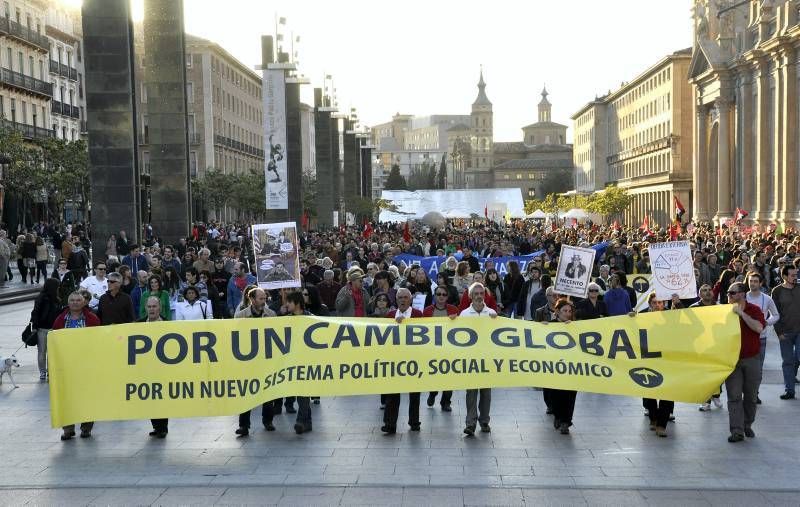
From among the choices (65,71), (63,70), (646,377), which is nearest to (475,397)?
(646,377)

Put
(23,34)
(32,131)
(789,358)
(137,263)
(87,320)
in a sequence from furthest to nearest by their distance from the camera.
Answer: (32,131) < (23,34) < (137,263) < (789,358) < (87,320)

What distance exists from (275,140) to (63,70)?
158ft

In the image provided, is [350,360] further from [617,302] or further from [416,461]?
[617,302]

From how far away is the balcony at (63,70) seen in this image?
7425cm

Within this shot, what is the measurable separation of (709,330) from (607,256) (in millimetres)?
14651

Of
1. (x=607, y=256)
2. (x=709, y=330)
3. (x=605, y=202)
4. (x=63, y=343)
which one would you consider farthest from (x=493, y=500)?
(x=605, y=202)

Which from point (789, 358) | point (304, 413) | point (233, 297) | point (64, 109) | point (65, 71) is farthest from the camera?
point (65, 71)

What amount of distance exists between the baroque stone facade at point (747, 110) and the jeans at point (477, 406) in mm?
46654

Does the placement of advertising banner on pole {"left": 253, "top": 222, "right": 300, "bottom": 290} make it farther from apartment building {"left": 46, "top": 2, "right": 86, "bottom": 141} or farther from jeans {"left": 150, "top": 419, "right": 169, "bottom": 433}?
apartment building {"left": 46, "top": 2, "right": 86, "bottom": 141}

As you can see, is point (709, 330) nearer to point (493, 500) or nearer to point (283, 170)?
point (493, 500)

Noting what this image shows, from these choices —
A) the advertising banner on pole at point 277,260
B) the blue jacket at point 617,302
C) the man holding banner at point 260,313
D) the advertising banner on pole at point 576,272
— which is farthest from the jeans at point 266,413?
the blue jacket at point 617,302

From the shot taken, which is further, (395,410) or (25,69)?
(25,69)

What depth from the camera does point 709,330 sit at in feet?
36.8

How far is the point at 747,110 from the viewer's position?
65562 millimetres
